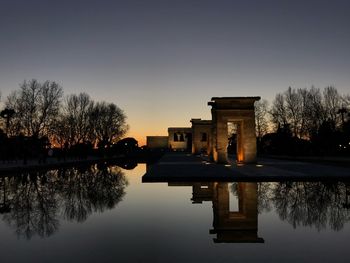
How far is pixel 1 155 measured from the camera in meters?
39.2

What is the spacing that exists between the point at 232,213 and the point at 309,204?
307cm

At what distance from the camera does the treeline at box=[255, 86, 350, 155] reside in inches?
2100

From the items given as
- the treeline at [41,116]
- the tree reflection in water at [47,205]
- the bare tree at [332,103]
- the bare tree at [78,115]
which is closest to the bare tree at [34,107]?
the treeline at [41,116]

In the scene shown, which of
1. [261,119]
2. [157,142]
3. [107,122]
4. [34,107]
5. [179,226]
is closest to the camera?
[179,226]

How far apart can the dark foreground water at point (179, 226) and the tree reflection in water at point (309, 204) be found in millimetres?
26

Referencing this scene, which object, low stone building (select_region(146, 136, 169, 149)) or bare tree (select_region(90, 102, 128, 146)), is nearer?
bare tree (select_region(90, 102, 128, 146))

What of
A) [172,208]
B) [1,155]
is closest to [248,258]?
[172,208]

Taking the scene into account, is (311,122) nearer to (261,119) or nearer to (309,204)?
(261,119)

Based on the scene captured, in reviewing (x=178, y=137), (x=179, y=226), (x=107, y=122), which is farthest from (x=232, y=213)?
(x=178, y=137)

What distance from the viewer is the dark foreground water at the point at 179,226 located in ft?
19.9

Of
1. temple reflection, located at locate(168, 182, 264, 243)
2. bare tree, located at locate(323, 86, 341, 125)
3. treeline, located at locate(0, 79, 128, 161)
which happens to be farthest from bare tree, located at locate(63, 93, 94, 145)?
temple reflection, located at locate(168, 182, 264, 243)

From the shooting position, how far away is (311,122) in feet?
191

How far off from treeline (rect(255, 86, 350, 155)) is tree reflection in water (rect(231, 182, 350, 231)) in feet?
127

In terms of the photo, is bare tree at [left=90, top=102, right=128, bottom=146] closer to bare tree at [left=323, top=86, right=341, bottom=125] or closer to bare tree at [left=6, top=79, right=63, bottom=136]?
bare tree at [left=6, top=79, right=63, bottom=136]
